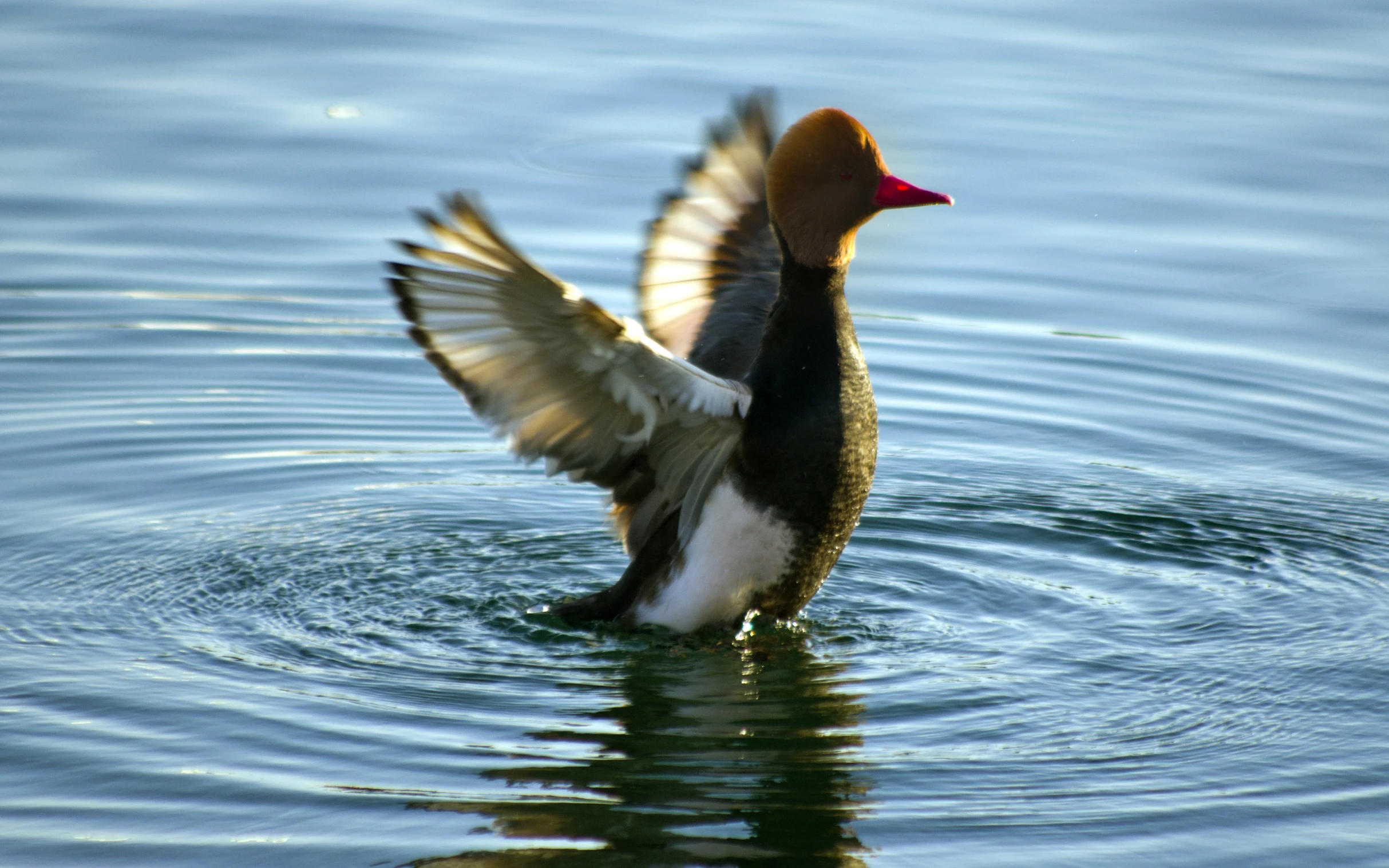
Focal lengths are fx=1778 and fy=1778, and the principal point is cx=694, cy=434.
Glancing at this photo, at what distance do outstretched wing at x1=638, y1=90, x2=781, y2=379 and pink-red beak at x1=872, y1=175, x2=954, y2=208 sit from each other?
0.96m

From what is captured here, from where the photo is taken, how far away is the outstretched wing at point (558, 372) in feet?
15.8

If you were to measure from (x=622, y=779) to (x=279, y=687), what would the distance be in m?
1.14

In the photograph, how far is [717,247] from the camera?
672cm

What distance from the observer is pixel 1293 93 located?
11.4m

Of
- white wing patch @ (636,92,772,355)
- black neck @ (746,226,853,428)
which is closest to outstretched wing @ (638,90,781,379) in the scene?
white wing patch @ (636,92,772,355)

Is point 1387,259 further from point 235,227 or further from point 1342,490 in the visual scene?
point 235,227

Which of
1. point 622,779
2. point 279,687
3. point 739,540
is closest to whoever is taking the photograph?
point 622,779

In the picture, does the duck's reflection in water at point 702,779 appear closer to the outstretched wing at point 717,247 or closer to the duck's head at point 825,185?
the duck's head at point 825,185

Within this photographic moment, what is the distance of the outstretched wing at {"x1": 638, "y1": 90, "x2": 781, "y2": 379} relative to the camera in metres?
6.56

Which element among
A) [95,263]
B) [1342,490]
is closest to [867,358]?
[1342,490]

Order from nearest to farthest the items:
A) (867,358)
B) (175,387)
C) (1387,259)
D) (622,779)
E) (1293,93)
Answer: (622,779) → (175,387) → (867,358) → (1387,259) → (1293,93)

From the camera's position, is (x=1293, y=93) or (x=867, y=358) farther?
(x=1293, y=93)

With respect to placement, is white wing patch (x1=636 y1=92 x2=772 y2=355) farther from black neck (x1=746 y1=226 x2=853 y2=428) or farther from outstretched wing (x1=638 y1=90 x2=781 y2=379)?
black neck (x1=746 y1=226 x2=853 y2=428)

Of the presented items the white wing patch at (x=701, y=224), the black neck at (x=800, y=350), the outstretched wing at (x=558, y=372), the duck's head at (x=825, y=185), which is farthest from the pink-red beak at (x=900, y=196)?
the white wing patch at (x=701, y=224)
